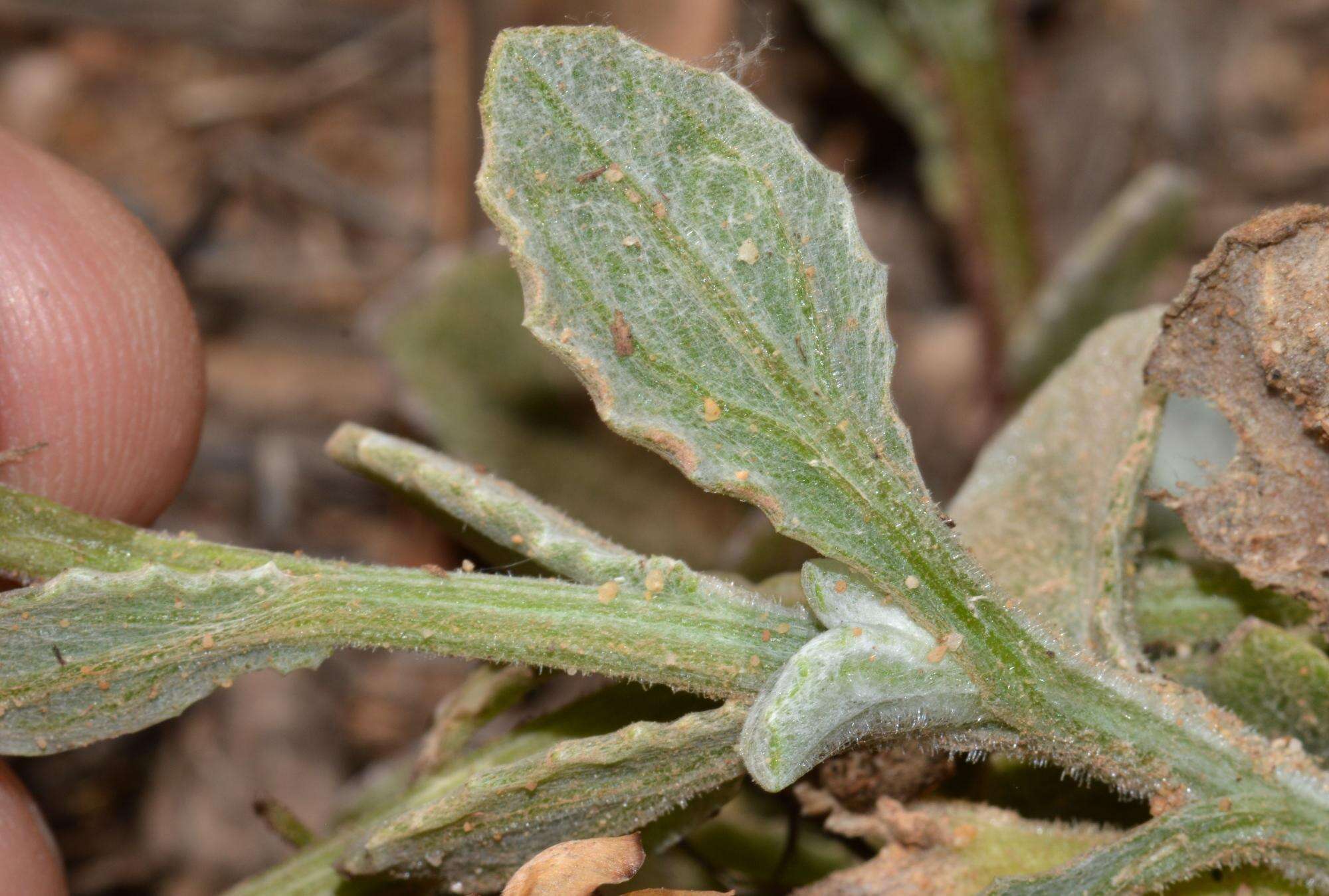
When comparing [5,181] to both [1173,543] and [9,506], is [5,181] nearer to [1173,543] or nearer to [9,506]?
[9,506]

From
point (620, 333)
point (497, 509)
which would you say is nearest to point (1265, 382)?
point (620, 333)

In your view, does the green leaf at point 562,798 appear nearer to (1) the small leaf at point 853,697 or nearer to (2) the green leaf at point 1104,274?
(1) the small leaf at point 853,697

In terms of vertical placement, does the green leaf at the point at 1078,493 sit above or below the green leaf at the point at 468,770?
above

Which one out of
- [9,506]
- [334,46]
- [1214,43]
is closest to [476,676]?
[9,506]

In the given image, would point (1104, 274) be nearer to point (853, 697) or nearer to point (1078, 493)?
point (1078, 493)

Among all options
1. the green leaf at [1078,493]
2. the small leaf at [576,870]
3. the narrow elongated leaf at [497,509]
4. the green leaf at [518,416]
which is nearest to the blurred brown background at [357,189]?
the green leaf at [518,416]

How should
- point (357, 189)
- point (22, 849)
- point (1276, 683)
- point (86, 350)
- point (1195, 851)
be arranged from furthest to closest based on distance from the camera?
point (357, 189)
point (86, 350)
point (22, 849)
point (1276, 683)
point (1195, 851)

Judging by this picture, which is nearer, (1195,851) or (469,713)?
(1195,851)
